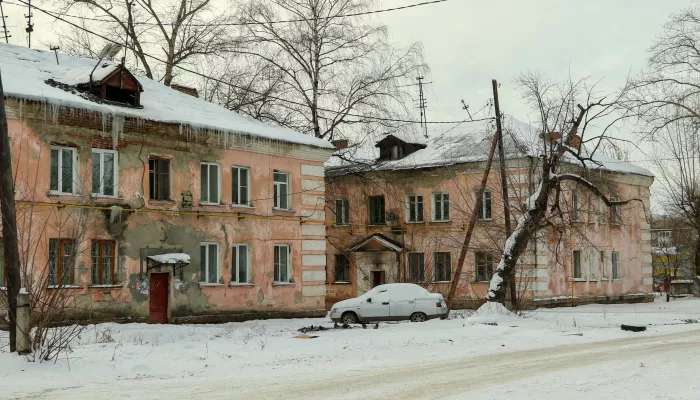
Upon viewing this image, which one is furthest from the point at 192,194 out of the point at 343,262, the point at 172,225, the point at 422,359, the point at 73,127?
the point at 343,262

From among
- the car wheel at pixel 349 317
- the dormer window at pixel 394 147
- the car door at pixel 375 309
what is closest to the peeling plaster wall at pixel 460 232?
the dormer window at pixel 394 147

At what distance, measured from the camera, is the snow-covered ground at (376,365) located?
11.3 m

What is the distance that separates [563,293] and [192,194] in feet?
62.4

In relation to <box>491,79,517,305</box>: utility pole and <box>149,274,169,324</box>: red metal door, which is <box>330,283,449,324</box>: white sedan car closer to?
<box>491,79,517,305</box>: utility pole

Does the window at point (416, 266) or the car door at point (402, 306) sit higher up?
the window at point (416, 266)

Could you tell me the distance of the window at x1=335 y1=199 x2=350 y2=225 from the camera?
39422mm

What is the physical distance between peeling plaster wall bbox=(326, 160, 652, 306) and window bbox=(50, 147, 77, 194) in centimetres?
1568

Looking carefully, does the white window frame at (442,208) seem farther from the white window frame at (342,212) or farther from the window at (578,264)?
the window at (578,264)

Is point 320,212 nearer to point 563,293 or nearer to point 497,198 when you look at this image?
point 497,198

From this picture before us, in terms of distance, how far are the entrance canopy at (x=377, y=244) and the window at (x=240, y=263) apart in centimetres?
1118

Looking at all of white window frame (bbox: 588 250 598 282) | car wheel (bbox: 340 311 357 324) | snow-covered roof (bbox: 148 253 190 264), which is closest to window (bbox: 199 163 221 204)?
snow-covered roof (bbox: 148 253 190 264)

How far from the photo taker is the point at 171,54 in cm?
3769

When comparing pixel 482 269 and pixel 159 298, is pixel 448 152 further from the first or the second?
pixel 159 298

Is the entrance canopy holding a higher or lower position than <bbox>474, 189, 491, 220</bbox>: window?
lower
